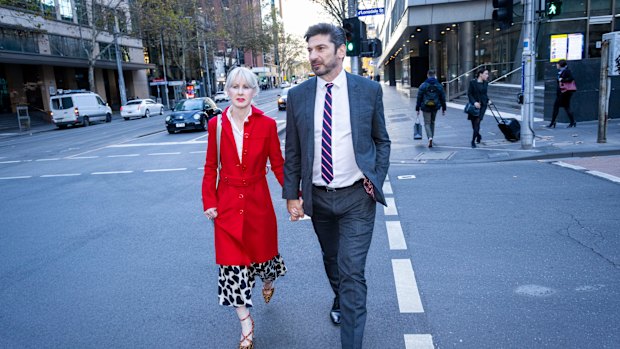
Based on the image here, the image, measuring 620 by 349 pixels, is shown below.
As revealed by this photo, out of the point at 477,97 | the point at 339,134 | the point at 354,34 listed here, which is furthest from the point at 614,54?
the point at 339,134

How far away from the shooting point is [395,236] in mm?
5398

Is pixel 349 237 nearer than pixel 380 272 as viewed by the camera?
Yes

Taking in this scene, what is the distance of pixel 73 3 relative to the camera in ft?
139

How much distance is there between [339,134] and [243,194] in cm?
79

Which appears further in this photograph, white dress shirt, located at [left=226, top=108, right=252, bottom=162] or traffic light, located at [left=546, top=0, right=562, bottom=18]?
traffic light, located at [left=546, top=0, right=562, bottom=18]

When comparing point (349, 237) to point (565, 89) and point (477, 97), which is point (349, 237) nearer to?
point (477, 97)

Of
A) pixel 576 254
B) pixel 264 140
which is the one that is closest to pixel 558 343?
pixel 576 254

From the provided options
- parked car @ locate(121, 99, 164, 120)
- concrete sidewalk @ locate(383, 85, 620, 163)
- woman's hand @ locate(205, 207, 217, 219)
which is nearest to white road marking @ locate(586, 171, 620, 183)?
concrete sidewalk @ locate(383, 85, 620, 163)

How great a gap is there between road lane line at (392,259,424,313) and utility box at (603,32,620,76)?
817 centimetres

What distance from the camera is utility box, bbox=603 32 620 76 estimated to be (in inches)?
392

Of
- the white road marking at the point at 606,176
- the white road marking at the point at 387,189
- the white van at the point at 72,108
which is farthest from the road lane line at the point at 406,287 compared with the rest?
the white van at the point at 72,108

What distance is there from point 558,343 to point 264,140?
2.28m

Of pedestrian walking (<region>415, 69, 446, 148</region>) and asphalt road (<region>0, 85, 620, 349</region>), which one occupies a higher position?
pedestrian walking (<region>415, 69, 446, 148</region>)

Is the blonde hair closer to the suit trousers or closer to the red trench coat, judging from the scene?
the red trench coat
